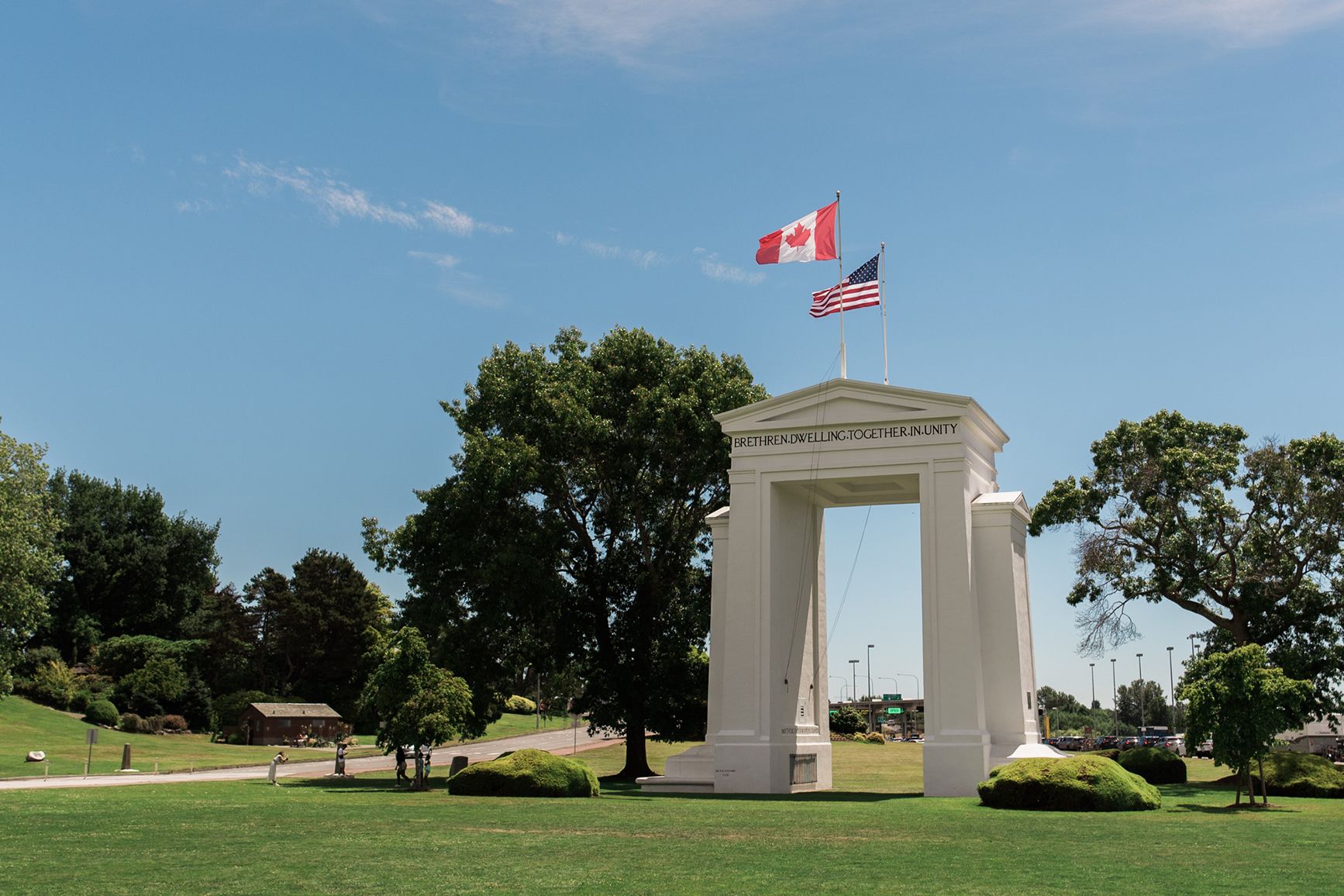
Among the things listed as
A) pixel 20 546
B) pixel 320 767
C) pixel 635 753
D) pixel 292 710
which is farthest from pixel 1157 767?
pixel 292 710

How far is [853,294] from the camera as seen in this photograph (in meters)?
35.1

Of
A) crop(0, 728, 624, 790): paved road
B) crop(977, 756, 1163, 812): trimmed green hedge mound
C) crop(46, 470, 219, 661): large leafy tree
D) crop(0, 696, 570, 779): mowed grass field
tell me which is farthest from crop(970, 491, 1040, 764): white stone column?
crop(46, 470, 219, 661): large leafy tree

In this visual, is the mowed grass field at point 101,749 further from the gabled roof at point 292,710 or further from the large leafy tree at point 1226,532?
the large leafy tree at point 1226,532

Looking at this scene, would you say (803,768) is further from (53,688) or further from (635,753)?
(53,688)

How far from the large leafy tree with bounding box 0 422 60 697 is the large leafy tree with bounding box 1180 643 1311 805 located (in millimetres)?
42217

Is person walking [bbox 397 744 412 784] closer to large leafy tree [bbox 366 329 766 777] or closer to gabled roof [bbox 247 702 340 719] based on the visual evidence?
large leafy tree [bbox 366 329 766 777]

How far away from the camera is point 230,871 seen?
42.6 ft

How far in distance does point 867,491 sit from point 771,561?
4762 mm

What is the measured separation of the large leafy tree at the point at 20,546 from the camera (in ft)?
153

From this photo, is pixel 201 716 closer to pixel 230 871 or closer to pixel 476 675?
pixel 476 675

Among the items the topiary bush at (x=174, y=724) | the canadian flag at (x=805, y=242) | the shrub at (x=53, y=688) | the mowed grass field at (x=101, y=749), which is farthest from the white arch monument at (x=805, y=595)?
the shrub at (x=53, y=688)

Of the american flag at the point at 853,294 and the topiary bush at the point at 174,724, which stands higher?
the american flag at the point at 853,294

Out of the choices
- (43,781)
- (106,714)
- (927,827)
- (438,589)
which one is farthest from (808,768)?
(106,714)

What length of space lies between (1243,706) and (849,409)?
42.4 feet
